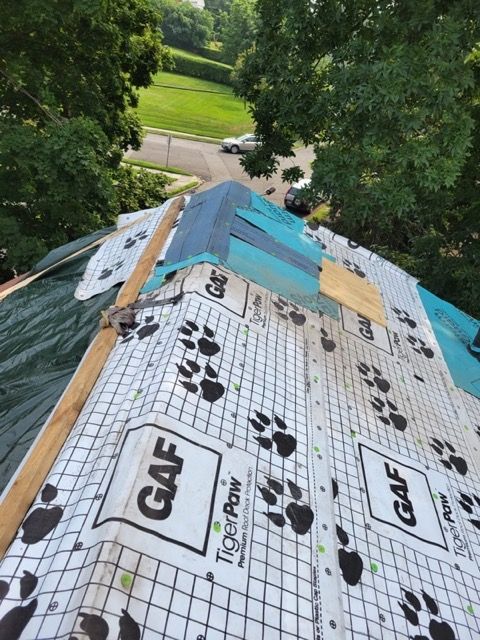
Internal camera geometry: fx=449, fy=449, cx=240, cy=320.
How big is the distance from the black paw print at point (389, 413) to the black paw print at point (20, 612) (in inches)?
86.5

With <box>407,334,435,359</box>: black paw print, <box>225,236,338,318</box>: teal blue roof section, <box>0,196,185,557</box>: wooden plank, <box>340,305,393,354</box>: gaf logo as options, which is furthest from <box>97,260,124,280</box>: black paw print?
<box>407,334,435,359</box>: black paw print

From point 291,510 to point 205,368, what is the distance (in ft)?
2.89

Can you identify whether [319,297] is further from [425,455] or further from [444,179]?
[444,179]

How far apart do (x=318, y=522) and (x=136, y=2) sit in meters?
10.4

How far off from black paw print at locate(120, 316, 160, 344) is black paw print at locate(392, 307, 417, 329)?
245cm

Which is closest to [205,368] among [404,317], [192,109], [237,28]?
[404,317]

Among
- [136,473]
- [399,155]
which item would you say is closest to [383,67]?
[399,155]

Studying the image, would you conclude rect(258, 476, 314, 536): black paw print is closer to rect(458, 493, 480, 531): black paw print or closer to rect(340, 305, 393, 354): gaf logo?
rect(458, 493, 480, 531): black paw print

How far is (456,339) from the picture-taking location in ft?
14.8

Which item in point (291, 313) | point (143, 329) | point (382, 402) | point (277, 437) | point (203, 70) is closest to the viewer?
point (277, 437)

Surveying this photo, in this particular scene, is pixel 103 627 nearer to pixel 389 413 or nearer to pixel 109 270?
pixel 389 413

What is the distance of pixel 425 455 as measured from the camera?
295 centimetres

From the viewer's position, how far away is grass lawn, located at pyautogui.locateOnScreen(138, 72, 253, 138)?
2819 centimetres

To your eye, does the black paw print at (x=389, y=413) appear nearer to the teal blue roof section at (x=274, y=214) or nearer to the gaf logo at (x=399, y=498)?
the gaf logo at (x=399, y=498)
